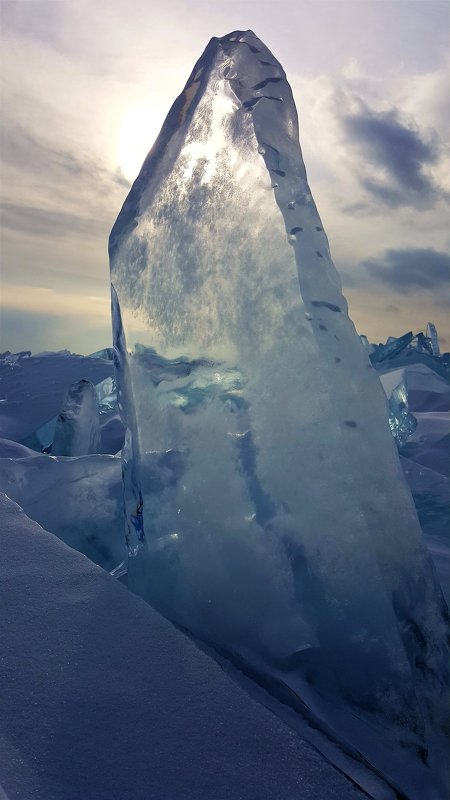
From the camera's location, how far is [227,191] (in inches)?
63.4

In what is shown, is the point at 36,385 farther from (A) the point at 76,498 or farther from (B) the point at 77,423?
(A) the point at 76,498

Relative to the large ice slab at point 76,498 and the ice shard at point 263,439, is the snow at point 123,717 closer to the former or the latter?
the ice shard at point 263,439

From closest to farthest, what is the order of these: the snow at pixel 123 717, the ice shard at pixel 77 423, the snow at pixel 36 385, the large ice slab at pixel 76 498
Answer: the snow at pixel 123 717, the large ice slab at pixel 76 498, the ice shard at pixel 77 423, the snow at pixel 36 385

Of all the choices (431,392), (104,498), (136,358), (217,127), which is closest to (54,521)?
(104,498)

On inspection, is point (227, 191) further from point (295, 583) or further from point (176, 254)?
point (295, 583)

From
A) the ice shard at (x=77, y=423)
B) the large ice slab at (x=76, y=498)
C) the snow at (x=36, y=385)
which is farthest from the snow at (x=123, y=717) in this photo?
the snow at (x=36, y=385)

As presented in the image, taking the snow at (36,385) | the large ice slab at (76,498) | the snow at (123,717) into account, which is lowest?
the snow at (123,717)

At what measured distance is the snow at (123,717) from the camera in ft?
2.88

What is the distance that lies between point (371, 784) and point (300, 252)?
46.9 inches

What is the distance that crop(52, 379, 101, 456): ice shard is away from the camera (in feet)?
14.1

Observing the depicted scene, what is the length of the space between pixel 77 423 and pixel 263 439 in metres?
3.07

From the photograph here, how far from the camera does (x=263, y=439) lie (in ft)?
4.95

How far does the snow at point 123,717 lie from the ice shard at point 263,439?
283mm

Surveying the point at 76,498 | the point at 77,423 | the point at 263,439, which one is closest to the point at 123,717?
the point at 263,439
